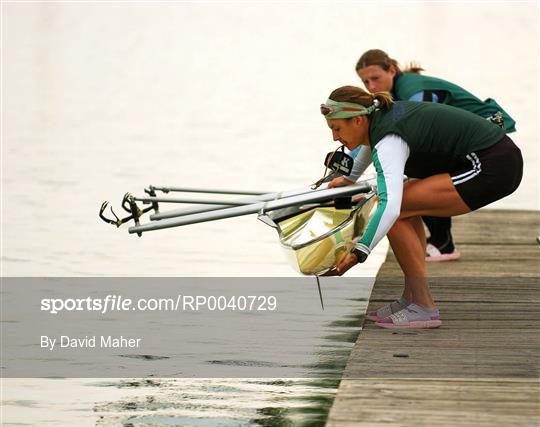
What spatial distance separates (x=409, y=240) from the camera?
661 cm

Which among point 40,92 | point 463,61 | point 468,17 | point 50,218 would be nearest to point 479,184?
point 50,218

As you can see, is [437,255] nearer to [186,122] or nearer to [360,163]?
[360,163]

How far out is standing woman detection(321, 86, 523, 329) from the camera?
242 inches

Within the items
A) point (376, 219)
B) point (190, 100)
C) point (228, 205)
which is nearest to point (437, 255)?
point (228, 205)

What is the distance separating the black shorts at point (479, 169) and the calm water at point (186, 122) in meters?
1.09

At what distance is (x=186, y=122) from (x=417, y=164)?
1473cm

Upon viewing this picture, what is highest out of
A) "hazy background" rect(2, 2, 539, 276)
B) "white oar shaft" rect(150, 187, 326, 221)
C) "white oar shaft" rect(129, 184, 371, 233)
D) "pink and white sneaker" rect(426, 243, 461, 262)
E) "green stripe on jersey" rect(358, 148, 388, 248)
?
"green stripe on jersey" rect(358, 148, 388, 248)

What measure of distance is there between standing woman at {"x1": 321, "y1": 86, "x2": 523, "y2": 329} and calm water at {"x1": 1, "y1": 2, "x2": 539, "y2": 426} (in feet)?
2.30

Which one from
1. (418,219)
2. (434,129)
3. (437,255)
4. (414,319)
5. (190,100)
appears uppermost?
(434,129)

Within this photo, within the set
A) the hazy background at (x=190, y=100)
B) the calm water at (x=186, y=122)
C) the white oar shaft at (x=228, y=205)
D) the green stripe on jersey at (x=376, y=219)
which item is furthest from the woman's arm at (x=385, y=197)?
the hazy background at (x=190, y=100)

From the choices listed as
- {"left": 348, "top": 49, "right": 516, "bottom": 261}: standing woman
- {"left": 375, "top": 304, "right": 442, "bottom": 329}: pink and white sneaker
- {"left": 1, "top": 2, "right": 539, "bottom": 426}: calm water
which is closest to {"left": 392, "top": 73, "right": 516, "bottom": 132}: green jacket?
{"left": 348, "top": 49, "right": 516, "bottom": 261}: standing woman

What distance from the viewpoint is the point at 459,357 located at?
237 inches

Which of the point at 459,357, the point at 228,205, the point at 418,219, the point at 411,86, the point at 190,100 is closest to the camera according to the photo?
the point at 459,357

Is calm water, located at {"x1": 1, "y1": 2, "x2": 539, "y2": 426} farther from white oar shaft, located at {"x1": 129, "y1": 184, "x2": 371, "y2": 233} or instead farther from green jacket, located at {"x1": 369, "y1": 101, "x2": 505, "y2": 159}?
green jacket, located at {"x1": 369, "y1": 101, "x2": 505, "y2": 159}
